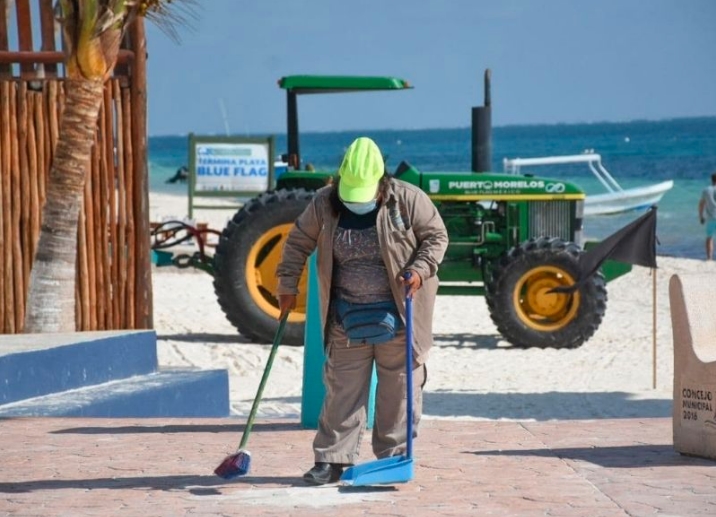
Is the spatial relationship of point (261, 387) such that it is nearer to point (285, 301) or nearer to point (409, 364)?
point (285, 301)

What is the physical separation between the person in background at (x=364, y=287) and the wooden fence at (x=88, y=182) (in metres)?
3.76

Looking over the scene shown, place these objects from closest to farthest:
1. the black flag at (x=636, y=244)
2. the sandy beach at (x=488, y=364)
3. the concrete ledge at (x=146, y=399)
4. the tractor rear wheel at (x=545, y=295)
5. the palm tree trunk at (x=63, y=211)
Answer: the concrete ledge at (x=146, y=399) < the palm tree trunk at (x=63, y=211) < the sandy beach at (x=488, y=364) < the black flag at (x=636, y=244) < the tractor rear wheel at (x=545, y=295)

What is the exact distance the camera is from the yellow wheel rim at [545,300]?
14.1 metres

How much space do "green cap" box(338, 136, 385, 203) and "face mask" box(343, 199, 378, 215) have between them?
27mm

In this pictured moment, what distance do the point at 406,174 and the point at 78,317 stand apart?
15.8 ft


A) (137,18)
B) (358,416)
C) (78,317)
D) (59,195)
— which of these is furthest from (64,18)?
(358,416)

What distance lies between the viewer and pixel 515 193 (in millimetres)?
14805

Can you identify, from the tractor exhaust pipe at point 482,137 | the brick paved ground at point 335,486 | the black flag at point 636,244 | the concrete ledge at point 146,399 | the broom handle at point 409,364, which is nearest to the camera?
the brick paved ground at point 335,486

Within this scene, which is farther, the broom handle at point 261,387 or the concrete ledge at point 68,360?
the concrete ledge at point 68,360

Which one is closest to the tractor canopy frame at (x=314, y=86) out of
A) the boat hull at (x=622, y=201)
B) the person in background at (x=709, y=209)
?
the person in background at (x=709, y=209)

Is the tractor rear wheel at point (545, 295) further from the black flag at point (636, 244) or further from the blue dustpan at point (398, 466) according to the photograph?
the blue dustpan at point (398, 466)

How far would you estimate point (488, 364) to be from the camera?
44.0ft

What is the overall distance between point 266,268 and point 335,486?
24.9ft

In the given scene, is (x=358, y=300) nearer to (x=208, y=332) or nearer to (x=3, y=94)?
(x=3, y=94)
